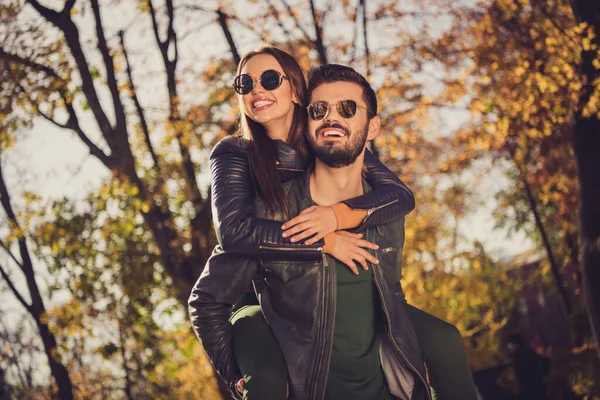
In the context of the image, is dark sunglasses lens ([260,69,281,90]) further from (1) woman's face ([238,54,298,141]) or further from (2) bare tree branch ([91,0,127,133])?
(2) bare tree branch ([91,0,127,133])

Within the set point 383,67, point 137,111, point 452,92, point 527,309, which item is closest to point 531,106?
point 452,92

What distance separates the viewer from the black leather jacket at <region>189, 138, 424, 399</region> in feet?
11.6

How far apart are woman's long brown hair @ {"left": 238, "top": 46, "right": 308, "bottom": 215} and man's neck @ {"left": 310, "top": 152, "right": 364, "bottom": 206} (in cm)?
21

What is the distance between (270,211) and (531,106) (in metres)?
7.72

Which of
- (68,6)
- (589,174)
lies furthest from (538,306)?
(68,6)

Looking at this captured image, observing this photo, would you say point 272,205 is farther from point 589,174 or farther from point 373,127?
point 589,174

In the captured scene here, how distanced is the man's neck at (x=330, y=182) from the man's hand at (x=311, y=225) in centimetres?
29

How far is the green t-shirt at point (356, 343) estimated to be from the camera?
3562mm

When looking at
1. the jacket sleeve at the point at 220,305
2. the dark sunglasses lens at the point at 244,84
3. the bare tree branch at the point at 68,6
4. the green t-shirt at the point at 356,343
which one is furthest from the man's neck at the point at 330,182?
the bare tree branch at the point at 68,6

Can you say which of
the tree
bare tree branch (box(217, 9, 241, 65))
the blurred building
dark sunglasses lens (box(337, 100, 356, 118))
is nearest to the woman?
dark sunglasses lens (box(337, 100, 356, 118))

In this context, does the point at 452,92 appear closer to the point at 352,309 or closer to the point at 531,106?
the point at 531,106

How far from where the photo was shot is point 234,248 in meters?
3.60

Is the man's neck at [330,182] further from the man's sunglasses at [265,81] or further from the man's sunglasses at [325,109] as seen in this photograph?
the man's sunglasses at [265,81]

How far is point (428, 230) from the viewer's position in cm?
1462
